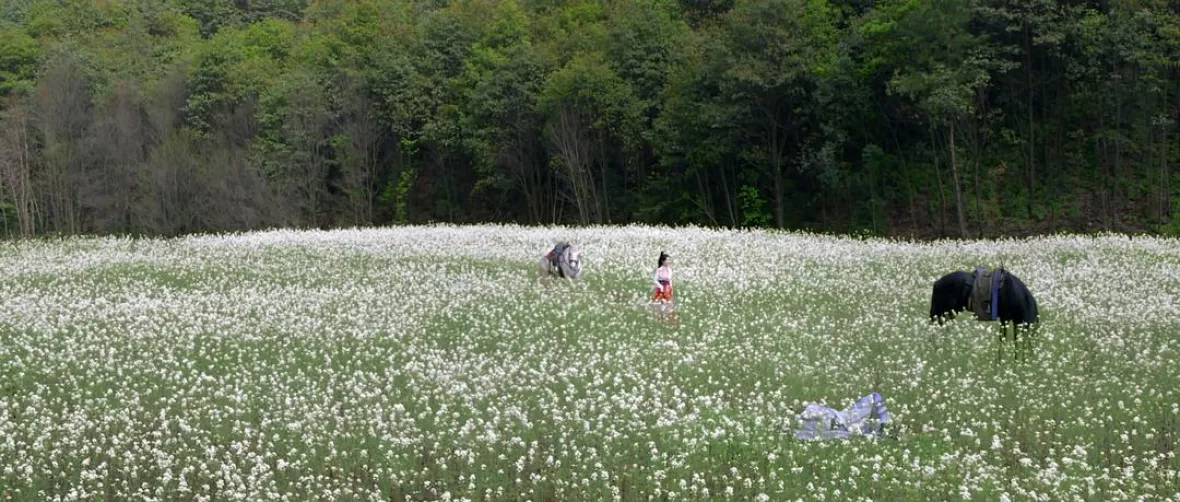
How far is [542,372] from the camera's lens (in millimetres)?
16953

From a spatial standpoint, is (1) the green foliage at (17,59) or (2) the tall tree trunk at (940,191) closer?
(2) the tall tree trunk at (940,191)

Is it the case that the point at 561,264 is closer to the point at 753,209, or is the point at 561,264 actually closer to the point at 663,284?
the point at 663,284

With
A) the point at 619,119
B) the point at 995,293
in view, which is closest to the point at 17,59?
the point at 619,119

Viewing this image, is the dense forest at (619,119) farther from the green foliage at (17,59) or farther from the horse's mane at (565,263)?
the horse's mane at (565,263)

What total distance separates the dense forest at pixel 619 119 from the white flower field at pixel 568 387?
25.4 m

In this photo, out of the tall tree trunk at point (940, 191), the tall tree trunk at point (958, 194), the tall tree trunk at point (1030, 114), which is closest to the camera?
the tall tree trunk at point (958, 194)

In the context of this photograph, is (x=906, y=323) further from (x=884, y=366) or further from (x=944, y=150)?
(x=944, y=150)

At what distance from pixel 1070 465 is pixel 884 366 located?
18.7 ft

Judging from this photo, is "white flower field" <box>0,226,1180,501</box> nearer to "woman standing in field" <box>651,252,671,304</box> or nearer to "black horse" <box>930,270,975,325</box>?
"black horse" <box>930,270,975,325</box>

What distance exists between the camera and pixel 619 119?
68.1 metres

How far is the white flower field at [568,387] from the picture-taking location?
494 inches

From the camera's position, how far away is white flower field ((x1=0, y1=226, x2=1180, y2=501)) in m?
12.6

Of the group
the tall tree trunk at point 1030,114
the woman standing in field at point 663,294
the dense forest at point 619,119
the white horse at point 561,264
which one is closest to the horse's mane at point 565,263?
the white horse at point 561,264

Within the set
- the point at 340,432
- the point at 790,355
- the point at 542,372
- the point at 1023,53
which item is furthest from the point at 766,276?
the point at 1023,53
